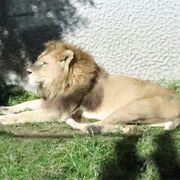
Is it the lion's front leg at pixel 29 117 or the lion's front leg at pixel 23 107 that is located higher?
the lion's front leg at pixel 29 117

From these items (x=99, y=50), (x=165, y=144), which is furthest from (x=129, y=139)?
(x=99, y=50)

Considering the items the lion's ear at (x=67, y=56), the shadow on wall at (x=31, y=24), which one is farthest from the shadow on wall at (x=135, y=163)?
the shadow on wall at (x=31, y=24)

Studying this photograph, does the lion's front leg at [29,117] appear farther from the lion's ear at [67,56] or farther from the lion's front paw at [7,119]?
the lion's ear at [67,56]

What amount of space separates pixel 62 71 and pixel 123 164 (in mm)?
1602

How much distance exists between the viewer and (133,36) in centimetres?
734

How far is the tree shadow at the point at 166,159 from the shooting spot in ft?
16.6

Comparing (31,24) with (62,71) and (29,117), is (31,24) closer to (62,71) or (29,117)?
(62,71)

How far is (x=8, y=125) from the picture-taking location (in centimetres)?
636

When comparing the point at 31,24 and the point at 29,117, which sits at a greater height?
the point at 31,24

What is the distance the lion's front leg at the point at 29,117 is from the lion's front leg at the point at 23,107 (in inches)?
12.1

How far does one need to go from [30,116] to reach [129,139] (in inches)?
46.1

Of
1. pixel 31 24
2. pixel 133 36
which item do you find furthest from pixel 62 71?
pixel 133 36

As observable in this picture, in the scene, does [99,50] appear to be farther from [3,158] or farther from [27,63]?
[3,158]

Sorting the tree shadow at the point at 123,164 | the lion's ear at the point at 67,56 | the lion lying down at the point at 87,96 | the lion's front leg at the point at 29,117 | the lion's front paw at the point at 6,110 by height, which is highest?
the lion's ear at the point at 67,56
